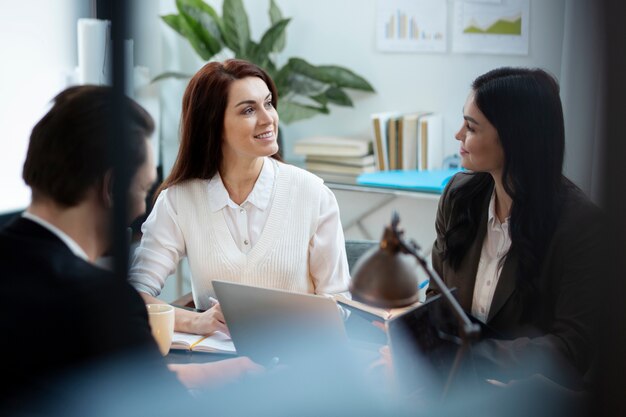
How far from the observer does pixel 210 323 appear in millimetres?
1653

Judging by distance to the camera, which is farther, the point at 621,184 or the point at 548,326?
the point at 548,326

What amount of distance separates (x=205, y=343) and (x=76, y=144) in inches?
27.6

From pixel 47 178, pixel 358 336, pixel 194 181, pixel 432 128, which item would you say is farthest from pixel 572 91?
pixel 432 128

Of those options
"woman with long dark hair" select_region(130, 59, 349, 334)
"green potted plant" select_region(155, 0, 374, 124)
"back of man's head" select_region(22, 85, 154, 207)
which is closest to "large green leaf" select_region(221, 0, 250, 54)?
"green potted plant" select_region(155, 0, 374, 124)

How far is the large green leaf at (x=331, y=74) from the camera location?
3.40m

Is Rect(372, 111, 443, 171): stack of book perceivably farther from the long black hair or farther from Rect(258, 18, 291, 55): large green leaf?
the long black hair

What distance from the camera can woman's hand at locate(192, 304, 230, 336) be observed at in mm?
1654

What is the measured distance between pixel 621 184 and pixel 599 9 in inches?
6.9

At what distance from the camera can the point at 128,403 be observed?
1022 millimetres

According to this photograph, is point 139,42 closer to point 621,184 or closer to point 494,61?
point 621,184

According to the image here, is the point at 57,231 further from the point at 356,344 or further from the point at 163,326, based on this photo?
the point at 356,344

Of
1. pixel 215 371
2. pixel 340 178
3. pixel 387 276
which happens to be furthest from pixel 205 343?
pixel 340 178

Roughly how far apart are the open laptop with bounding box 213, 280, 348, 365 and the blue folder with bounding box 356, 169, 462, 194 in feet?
5.03

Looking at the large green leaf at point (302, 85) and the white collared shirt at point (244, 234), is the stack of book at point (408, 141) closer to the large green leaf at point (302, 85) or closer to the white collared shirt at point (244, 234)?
the large green leaf at point (302, 85)
